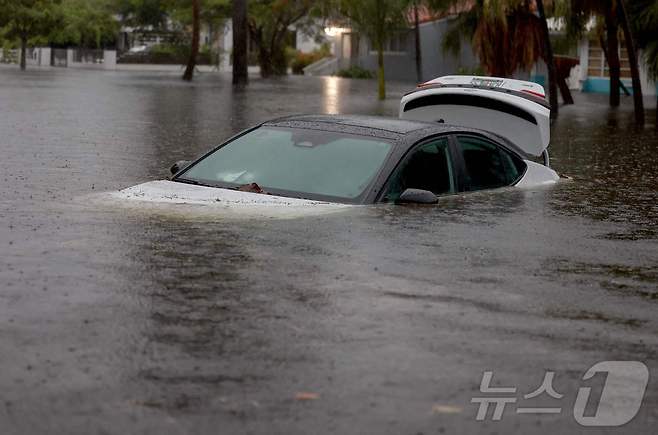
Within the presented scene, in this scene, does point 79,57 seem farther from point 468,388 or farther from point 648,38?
point 468,388

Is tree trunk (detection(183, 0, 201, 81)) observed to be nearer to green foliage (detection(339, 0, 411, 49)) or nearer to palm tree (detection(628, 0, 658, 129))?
green foliage (detection(339, 0, 411, 49))

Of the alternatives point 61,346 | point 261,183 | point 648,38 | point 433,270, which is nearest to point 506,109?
point 261,183

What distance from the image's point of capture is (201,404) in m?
6.02

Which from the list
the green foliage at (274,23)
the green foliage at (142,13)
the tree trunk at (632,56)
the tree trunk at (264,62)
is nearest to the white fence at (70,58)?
the green foliage at (142,13)

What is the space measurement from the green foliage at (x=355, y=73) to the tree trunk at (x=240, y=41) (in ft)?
86.3

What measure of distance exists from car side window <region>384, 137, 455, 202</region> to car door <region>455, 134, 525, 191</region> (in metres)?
0.14

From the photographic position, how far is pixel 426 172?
1215 centimetres

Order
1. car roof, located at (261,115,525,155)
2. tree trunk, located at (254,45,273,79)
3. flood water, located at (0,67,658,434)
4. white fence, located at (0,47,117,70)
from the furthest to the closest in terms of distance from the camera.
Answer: white fence, located at (0,47,117,70), tree trunk, located at (254,45,273,79), car roof, located at (261,115,525,155), flood water, located at (0,67,658,434)

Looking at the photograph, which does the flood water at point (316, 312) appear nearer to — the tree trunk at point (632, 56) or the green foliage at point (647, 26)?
the tree trunk at point (632, 56)

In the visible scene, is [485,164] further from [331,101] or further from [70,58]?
[70,58]

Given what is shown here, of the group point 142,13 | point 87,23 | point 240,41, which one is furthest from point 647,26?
point 87,23

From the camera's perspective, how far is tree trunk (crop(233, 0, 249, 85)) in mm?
54250

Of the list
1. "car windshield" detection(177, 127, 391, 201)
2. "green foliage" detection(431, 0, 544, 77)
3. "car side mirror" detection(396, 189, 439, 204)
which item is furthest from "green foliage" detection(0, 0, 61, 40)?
"car side mirror" detection(396, 189, 439, 204)

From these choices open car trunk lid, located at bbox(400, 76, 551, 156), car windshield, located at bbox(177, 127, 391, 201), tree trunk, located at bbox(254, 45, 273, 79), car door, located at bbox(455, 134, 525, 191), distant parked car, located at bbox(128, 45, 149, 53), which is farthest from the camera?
distant parked car, located at bbox(128, 45, 149, 53)
